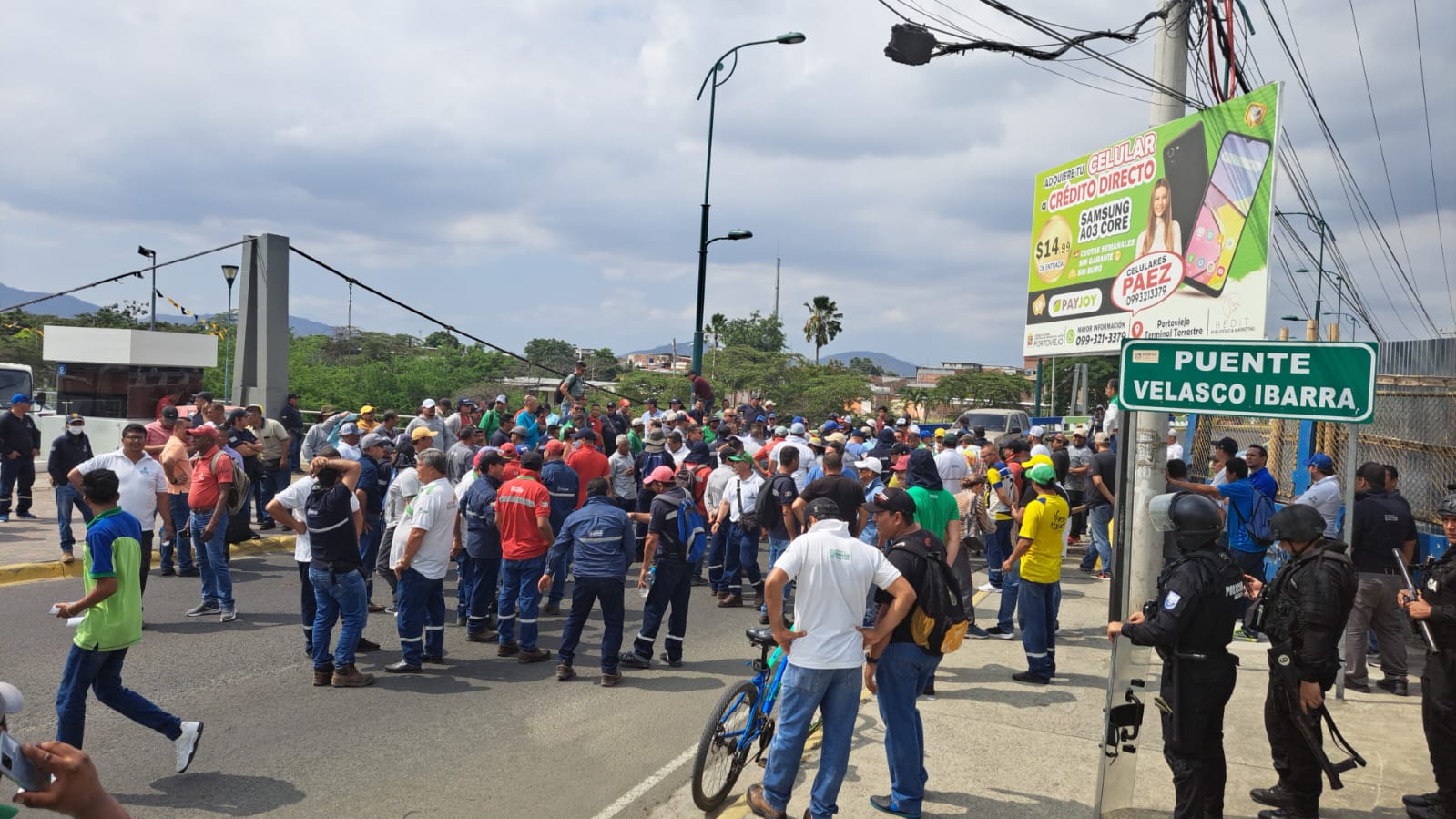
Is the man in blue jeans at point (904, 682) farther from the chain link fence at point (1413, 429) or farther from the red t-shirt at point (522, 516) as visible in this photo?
the chain link fence at point (1413, 429)

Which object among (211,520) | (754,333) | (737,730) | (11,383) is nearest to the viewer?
(737,730)

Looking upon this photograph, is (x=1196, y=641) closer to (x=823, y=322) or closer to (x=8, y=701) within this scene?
(x=8, y=701)

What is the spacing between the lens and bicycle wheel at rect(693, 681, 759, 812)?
5262 mm

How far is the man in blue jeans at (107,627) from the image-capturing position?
5391 millimetres

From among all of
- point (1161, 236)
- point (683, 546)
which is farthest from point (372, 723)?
point (1161, 236)

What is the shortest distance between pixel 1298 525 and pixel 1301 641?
636 mm

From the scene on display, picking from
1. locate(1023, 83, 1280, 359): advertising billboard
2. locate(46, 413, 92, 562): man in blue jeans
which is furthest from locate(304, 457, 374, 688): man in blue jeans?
locate(1023, 83, 1280, 359): advertising billboard

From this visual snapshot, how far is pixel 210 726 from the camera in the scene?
6.46 m

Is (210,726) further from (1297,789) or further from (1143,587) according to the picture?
(1143,587)

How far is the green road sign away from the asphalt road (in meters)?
3.77

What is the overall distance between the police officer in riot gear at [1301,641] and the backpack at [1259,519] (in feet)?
15.9

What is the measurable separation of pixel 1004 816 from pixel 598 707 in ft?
10.5

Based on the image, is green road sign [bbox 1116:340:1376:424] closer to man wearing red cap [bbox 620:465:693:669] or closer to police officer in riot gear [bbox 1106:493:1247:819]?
police officer in riot gear [bbox 1106:493:1247:819]

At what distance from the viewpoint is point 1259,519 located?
9742mm
